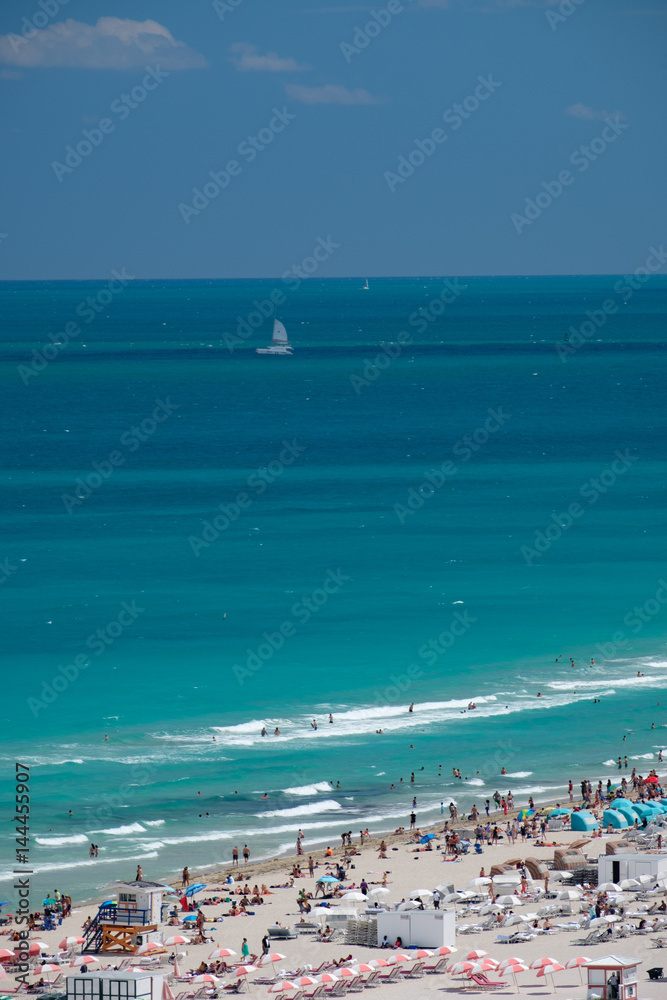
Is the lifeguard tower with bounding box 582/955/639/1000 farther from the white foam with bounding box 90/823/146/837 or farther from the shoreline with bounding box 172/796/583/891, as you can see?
the white foam with bounding box 90/823/146/837

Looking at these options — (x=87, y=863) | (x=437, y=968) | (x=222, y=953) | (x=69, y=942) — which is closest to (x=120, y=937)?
(x=69, y=942)

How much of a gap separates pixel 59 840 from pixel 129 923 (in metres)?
12.7

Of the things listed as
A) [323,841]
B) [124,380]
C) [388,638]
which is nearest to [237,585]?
[388,638]

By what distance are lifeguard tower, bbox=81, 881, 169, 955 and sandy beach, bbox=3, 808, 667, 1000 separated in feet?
2.43

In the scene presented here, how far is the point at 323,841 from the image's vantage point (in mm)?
50750

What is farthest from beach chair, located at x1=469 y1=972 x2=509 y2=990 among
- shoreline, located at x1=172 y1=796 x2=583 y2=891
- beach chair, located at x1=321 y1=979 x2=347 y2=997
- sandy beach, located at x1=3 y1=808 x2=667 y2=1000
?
shoreline, located at x1=172 y1=796 x2=583 y2=891

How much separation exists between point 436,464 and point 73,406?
5751 cm

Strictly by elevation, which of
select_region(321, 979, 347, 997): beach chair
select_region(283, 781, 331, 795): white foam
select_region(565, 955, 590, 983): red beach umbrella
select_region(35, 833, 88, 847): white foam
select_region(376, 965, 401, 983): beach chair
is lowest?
select_region(321, 979, 347, 997): beach chair

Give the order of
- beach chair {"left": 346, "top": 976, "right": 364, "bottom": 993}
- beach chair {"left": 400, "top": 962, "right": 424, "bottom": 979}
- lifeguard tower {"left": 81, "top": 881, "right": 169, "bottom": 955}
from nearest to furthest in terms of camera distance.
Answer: beach chair {"left": 346, "top": 976, "right": 364, "bottom": 993} → beach chair {"left": 400, "top": 962, "right": 424, "bottom": 979} → lifeguard tower {"left": 81, "top": 881, "right": 169, "bottom": 955}

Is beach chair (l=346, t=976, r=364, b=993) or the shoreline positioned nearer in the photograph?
beach chair (l=346, t=976, r=364, b=993)

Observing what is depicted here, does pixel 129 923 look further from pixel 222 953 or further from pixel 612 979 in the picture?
pixel 612 979

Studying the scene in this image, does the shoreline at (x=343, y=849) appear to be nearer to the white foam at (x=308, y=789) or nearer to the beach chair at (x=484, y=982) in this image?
the white foam at (x=308, y=789)

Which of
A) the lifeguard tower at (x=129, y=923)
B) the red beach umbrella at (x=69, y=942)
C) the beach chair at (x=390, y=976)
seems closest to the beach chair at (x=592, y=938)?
the beach chair at (x=390, y=976)

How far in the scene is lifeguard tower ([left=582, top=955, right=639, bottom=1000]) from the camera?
31.0 metres
